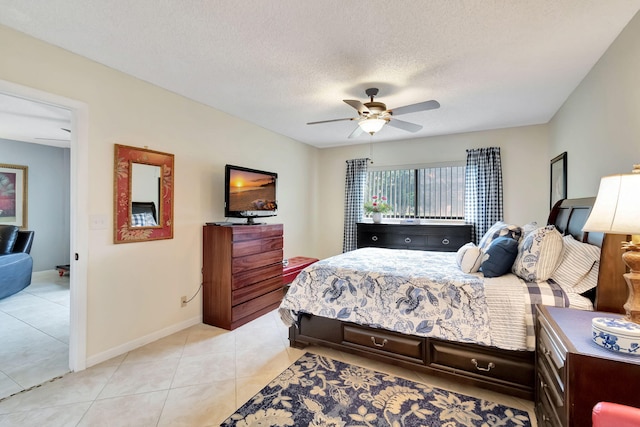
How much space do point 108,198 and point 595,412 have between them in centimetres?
332

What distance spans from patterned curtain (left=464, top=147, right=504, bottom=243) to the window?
0.64 feet

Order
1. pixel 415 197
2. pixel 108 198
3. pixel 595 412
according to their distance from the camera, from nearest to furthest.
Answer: pixel 595 412 < pixel 108 198 < pixel 415 197

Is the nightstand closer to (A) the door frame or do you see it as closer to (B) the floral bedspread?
(B) the floral bedspread

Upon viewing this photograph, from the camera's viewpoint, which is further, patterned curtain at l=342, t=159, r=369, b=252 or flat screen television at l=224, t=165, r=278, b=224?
patterned curtain at l=342, t=159, r=369, b=252

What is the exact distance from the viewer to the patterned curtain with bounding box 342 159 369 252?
5469mm

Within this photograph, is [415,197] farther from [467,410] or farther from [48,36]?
[48,36]

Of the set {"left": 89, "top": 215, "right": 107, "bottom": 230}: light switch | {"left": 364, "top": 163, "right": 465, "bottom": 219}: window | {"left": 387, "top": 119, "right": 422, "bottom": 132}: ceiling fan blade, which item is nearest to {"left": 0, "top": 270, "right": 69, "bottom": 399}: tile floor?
{"left": 89, "top": 215, "right": 107, "bottom": 230}: light switch

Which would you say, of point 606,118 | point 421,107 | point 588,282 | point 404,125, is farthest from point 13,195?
point 606,118

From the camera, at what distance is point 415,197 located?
5160mm

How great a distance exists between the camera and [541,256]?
2.02m

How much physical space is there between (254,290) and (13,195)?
206 inches

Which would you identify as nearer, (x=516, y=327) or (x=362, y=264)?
(x=516, y=327)

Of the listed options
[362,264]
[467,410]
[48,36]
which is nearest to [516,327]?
[467,410]

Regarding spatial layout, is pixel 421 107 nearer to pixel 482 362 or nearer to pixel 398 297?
pixel 398 297
